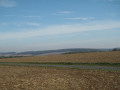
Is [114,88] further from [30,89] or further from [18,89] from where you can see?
[18,89]

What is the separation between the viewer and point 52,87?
1363cm

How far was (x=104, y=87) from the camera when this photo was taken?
13.0 m

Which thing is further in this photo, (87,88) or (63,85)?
(63,85)

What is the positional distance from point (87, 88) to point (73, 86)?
139 cm

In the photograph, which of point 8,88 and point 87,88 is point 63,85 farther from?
point 8,88

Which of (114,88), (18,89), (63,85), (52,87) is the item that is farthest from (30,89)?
(114,88)

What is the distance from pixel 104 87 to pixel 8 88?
8771 mm

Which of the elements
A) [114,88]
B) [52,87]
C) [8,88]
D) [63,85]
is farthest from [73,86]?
[8,88]

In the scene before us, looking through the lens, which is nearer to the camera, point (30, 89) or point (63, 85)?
point (30, 89)

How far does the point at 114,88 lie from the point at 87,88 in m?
2.31

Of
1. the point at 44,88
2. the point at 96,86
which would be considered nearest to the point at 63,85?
the point at 44,88

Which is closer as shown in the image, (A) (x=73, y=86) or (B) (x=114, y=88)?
(B) (x=114, y=88)

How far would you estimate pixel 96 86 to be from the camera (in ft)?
44.2

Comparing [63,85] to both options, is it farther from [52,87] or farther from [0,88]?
[0,88]
